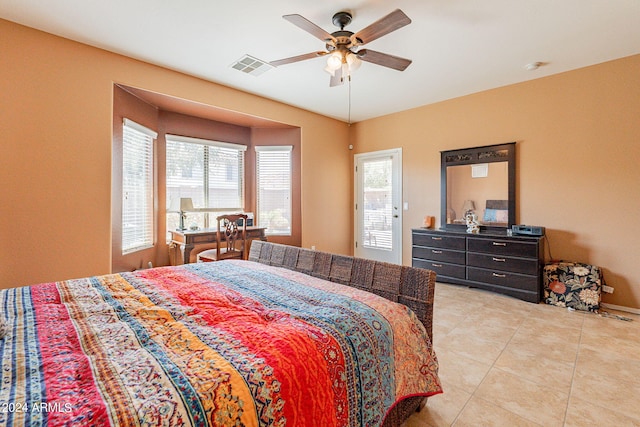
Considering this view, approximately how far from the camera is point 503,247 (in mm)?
3588

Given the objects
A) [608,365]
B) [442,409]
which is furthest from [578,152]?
[442,409]

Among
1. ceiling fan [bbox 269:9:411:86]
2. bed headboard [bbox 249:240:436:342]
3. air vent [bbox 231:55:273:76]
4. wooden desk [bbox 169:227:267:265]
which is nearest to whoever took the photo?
bed headboard [bbox 249:240:436:342]

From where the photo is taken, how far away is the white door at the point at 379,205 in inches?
200

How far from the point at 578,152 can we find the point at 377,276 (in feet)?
11.3

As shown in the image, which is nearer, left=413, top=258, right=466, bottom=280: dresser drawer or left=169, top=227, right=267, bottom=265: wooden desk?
left=169, top=227, right=267, bottom=265: wooden desk

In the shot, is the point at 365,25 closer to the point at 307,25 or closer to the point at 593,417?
the point at 307,25

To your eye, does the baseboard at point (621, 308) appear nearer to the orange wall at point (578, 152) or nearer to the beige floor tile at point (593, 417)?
the orange wall at point (578, 152)

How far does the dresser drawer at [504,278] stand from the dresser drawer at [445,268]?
10 centimetres

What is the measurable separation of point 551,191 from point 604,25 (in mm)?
1793

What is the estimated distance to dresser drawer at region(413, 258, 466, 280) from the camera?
156 inches

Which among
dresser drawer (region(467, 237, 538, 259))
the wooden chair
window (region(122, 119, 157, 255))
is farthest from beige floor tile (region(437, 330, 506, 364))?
window (region(122, 119, 157, 255))

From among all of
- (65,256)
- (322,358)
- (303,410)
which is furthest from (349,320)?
(65,256)

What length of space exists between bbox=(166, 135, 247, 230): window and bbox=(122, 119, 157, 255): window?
29 centimetres

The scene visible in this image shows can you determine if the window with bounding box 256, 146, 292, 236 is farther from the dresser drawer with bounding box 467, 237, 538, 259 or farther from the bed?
the bed
